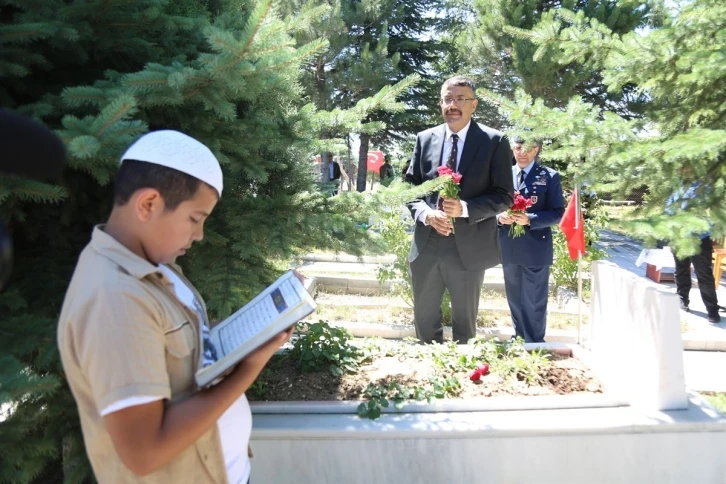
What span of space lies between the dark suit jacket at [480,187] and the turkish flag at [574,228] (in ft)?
1.99

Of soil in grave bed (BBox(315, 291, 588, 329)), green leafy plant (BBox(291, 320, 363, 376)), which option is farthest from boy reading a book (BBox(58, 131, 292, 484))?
soil in grave bed (BBox(315, 291, 588, 329))

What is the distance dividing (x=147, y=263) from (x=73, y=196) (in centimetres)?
136

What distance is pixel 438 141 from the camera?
367 centimetres

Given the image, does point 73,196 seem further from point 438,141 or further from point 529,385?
point 529,385

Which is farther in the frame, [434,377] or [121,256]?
[434,377]

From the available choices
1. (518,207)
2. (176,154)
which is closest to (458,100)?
(518,207)

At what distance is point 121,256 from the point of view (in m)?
1.13

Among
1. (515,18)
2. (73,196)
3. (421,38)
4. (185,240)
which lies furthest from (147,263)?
(421,38)

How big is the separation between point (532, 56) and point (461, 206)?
1070 centimetres

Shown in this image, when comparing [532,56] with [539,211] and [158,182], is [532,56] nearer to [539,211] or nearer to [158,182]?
[539,211]

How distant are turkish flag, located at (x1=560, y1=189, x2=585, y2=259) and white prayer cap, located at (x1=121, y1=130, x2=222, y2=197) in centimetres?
313

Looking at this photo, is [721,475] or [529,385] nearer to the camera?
[721,475]

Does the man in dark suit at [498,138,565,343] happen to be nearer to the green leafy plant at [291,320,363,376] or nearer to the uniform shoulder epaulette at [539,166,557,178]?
the uniform shoulder epaulette at [539,166,557,178]

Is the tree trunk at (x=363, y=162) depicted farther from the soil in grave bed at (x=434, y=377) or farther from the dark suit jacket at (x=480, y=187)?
the soil in grave bed at (x=434, y=377)
